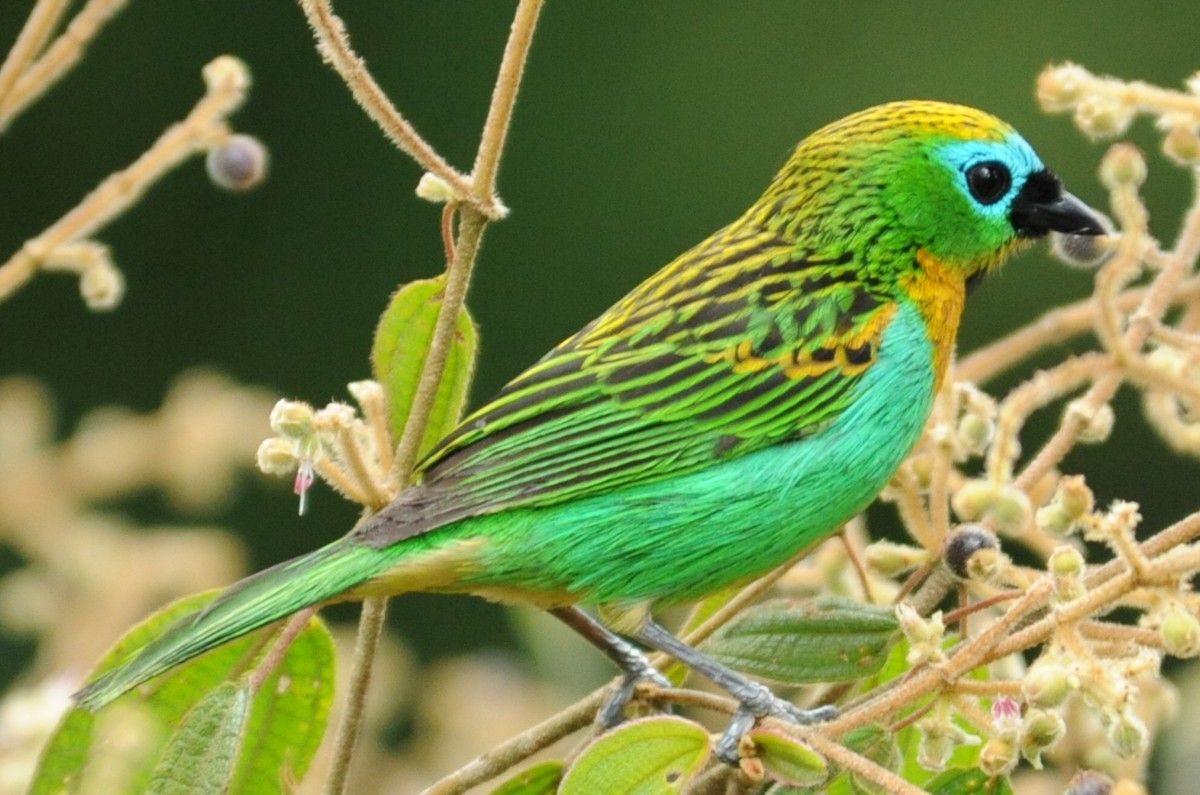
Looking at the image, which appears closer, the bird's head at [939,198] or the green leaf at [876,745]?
the green leaf at [876,745]

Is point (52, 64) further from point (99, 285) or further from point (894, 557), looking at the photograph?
point (894, 557)

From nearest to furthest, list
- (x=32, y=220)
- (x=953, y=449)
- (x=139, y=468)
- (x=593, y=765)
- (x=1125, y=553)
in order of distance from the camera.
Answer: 1. (x=1125, y=553)
2. (x=593, y=765)
3. (x=953, y=449)
4. (x=139, y=468)
5. (x=32, y=220)

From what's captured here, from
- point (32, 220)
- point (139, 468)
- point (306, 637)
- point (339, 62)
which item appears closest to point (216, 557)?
point (139, 468)

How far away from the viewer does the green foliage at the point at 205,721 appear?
2.07 m

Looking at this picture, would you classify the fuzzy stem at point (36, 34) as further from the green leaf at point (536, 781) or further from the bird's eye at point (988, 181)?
the bird's eye at point (988, 181)

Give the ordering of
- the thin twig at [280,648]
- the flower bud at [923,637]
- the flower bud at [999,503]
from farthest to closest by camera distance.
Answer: the thin twig at [280,648] < the flower bud at [999,503] < the flower bud at [923,637]

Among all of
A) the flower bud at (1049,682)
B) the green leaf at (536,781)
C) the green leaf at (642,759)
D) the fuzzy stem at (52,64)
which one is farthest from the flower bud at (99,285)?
the flower bud at (1049,682)

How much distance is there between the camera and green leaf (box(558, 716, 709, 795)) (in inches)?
78.0

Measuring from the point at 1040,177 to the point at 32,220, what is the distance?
8.61 m

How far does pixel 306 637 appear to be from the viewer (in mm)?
2404

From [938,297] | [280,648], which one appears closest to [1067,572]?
[280,648]

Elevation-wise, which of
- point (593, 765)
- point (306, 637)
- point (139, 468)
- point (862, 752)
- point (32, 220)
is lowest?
point (862, 752)

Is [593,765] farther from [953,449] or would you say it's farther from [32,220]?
[32,220]

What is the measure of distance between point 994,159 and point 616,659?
3.81 feet
